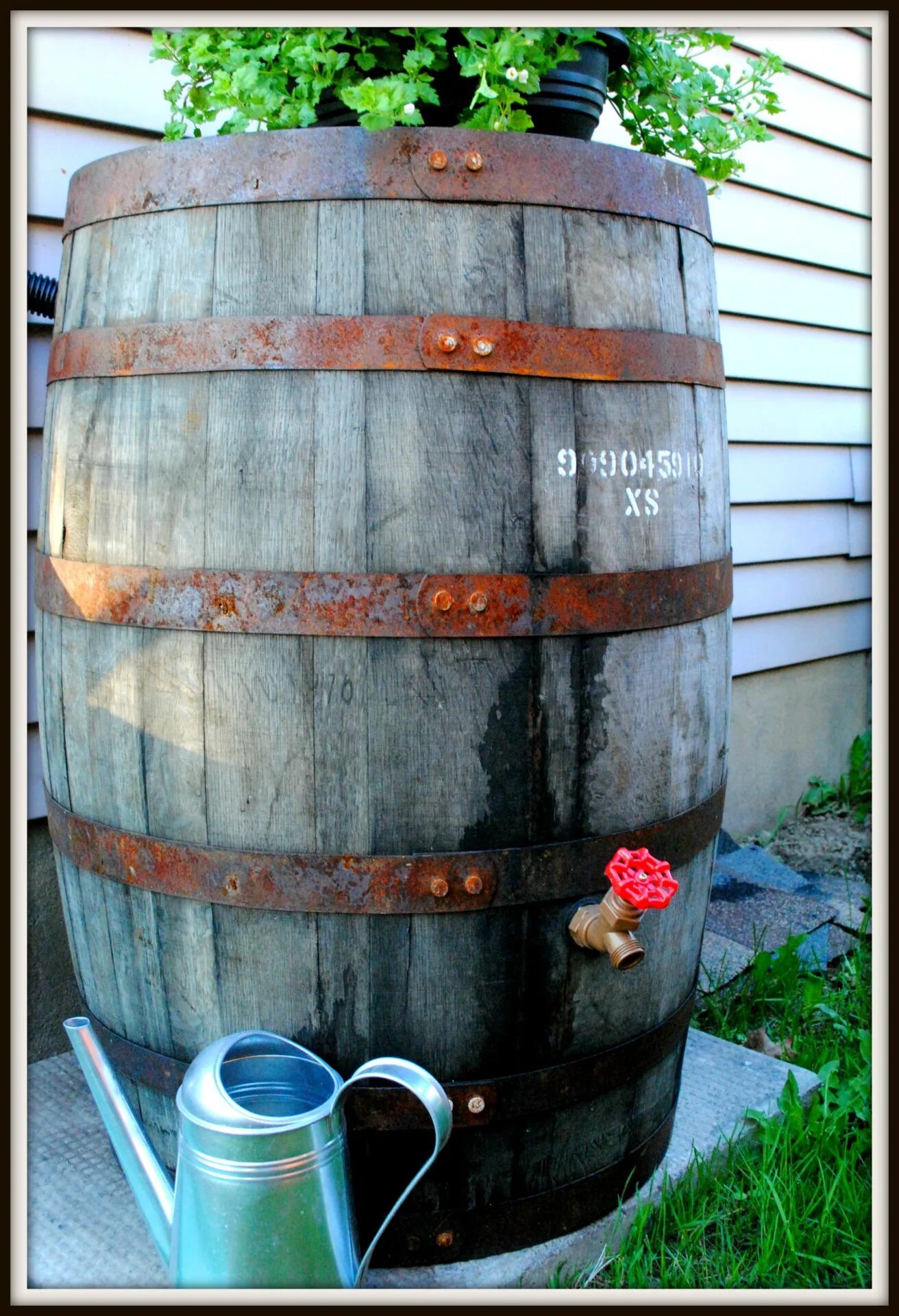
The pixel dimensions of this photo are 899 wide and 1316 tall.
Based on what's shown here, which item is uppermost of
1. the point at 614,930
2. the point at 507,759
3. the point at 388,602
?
the point at 388,602

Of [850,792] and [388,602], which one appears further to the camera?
[850,792]

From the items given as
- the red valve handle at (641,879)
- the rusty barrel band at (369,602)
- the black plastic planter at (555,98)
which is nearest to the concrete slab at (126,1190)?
the red valve handle at (641,879)

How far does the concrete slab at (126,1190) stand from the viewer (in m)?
1.67

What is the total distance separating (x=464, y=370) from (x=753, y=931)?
1.97 m

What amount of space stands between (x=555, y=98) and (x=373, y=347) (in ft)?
1.83

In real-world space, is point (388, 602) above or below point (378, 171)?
below

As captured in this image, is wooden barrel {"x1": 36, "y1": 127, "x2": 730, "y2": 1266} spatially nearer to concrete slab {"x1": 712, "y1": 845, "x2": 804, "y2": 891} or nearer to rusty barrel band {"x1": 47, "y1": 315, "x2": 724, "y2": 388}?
rusty barrel band {"x1": 47, "y1": 315, "x2": 724, "y2": 388}

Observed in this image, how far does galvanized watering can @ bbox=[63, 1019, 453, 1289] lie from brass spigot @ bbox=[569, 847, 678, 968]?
299mm

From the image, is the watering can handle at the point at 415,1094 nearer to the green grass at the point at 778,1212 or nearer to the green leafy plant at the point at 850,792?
the green grass at the point at 778,1212

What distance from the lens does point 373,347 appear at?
1.51 metres

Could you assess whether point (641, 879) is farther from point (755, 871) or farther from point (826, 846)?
point (826, 846)

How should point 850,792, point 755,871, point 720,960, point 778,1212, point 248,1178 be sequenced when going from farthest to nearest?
point 850,792, point 755,871, point 720,960, point 778,1212, point 248,1178

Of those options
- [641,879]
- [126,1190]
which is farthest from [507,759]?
[126,1190]

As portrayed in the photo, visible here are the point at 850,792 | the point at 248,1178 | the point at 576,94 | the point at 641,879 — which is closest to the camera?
the point at 248,1178
